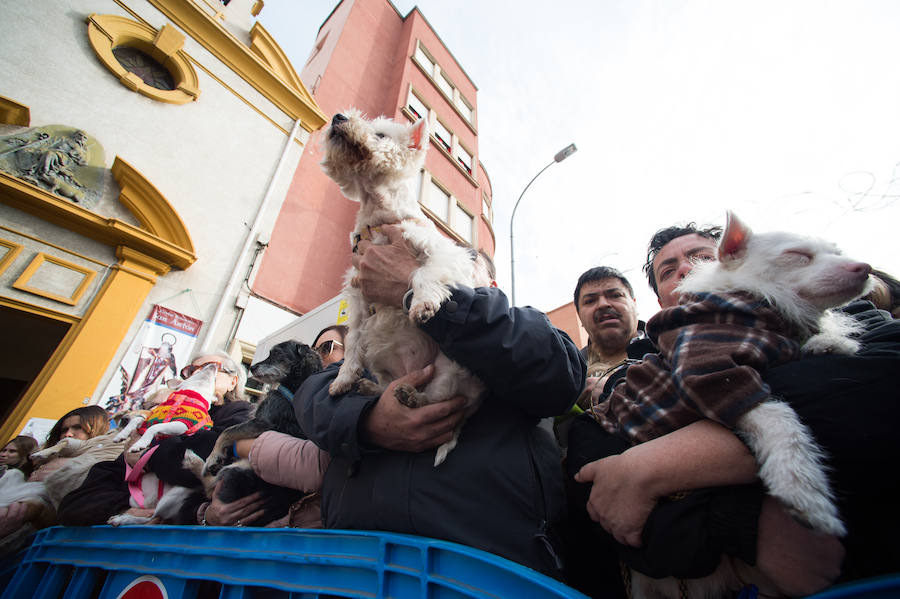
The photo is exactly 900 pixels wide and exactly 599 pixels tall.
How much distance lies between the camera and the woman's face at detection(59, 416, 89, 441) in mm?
4125

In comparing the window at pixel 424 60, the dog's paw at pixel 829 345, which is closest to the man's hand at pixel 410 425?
the dog's paw at pixel 829 345

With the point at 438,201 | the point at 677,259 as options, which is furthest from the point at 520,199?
the point at 677,259

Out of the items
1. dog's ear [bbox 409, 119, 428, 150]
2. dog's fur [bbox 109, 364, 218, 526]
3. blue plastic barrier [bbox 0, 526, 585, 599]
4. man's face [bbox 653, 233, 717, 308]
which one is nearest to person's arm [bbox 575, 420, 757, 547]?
blue plastic barrier [bbox 0, 526, 585, 599]

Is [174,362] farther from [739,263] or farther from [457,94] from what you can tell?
[457,94]

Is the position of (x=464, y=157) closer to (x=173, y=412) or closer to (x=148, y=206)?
(x=148, y=206)

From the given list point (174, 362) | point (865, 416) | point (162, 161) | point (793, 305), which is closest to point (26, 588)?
point (865, 416)

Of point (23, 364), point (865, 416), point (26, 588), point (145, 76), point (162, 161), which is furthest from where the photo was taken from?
point (23, 364)

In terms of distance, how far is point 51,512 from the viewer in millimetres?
2926

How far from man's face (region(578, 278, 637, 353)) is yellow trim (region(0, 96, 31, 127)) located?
9.38 metres

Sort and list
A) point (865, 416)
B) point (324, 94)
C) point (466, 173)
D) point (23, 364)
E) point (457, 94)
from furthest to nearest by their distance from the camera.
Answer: point (457, 94) < point (466, 173) < point (324, 94) < point (23, 364) < point (865, 416)

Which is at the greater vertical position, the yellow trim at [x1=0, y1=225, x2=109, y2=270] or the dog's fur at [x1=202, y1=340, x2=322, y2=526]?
the yellow trim at [x1=0, y1=225, x2=109, y2=270]

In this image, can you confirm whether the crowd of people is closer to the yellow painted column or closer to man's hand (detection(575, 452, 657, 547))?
man's hand (detection(575, 452, 657, 547))

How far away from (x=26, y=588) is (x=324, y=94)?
40.8 feet

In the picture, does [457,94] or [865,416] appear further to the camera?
[457,94]
